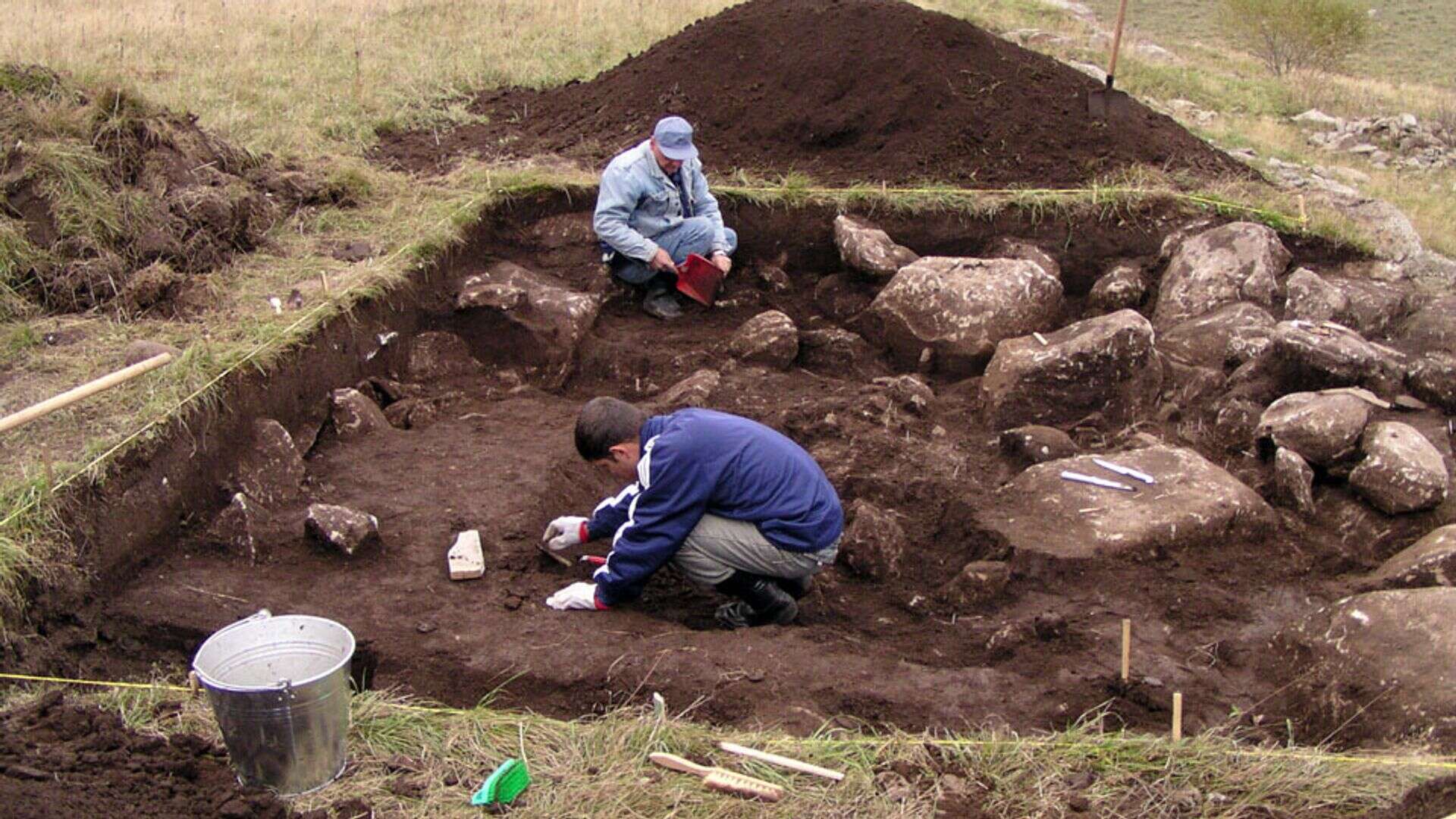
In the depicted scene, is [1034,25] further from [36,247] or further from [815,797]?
[815,797]

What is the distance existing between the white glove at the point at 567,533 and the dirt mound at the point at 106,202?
290cm

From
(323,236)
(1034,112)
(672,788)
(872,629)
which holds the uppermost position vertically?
(1034,112)

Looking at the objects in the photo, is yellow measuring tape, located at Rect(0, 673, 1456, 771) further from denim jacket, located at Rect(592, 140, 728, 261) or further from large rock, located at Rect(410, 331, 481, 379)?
denim jacket, located at Rect(592, 140, 728, 261)

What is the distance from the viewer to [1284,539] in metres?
5.58

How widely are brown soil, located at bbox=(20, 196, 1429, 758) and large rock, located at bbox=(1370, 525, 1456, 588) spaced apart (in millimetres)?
225

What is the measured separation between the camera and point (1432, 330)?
7.27 meters

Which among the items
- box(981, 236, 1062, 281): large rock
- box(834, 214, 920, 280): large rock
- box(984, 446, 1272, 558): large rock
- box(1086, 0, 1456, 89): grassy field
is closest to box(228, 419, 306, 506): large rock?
box(984, 446, 1272, 558): large rock

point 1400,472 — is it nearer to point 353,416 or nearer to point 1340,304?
point 1340,304

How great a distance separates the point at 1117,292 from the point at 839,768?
522 centimetres

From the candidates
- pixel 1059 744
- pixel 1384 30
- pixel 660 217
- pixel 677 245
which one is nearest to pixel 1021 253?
pixel 677 245

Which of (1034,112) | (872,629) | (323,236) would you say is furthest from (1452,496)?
(323,236)

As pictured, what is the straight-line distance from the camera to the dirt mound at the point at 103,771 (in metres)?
3.33

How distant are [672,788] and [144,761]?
1580 millimetres

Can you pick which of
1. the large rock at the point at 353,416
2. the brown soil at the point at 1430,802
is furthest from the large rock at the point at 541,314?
the brown soil at the point at 1430,802
